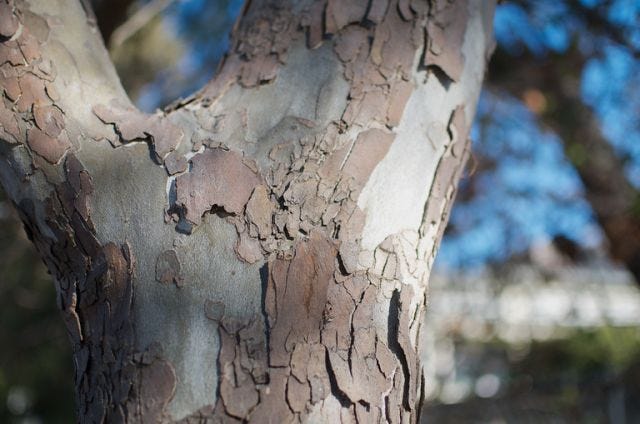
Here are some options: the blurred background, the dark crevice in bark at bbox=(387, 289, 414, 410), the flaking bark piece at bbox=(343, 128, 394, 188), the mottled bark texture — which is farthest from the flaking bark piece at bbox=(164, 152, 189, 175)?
the blurred background

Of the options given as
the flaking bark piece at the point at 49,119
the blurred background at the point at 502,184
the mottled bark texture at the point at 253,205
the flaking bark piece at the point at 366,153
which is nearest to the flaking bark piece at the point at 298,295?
the mottled bark texture at the point at 253,205

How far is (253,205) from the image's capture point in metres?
0.89

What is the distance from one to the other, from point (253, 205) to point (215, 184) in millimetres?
58

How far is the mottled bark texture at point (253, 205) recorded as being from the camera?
2.75 ft

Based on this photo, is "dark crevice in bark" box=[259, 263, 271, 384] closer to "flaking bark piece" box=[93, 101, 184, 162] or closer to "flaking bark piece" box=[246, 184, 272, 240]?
"flaking bark piece" box=[246, 184, 272, 240]

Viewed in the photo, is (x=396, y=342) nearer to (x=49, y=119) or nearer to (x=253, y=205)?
(x=253, y=205)

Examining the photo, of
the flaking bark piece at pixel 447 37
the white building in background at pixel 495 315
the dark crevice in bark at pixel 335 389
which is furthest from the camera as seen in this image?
the white building in background at pixel 495 315

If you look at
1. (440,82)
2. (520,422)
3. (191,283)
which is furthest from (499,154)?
(191,283)

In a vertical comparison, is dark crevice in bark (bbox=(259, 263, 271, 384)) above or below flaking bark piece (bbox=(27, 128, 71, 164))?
below

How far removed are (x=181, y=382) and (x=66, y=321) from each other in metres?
0.22

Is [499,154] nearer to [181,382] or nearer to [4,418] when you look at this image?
[181,382]

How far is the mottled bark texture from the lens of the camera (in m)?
0.84

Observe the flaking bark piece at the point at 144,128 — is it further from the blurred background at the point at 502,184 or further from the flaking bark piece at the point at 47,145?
the blurred background at the point at 502,184

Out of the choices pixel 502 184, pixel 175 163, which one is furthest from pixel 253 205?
pixel 502 184
